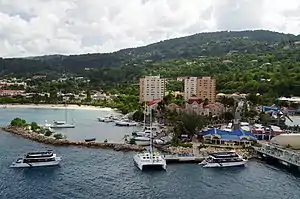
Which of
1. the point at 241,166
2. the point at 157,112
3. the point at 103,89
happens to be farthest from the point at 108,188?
the point at 103,89

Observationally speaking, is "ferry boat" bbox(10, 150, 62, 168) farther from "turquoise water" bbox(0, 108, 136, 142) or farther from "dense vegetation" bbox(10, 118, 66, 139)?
"turquoise water" bbox(0, 108, 136, 142)

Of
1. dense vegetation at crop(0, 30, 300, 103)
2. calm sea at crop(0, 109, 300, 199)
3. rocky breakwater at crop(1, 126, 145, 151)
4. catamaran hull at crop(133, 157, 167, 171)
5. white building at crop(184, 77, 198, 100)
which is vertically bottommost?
calm sea at crop(0, 109, 300, 199)

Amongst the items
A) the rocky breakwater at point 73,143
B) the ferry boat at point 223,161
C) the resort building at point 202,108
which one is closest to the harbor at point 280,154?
the ferry boat at point 223,161

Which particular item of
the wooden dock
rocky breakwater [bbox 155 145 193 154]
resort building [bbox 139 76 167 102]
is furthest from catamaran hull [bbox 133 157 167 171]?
resort building [bbox 139 76 167 102]

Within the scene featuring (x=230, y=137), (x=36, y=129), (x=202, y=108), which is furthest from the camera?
(x=202, y=108)

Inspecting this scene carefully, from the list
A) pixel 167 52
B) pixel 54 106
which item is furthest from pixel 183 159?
pixel 167 52

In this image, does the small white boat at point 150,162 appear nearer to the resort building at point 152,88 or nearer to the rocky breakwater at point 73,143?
the rocky breakwater at point 73,143

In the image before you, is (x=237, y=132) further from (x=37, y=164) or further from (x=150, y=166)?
(x=37, y=164)
